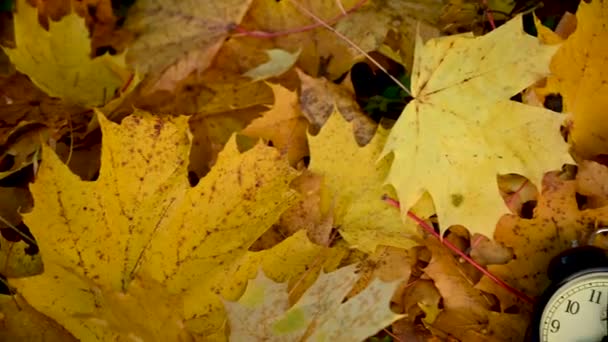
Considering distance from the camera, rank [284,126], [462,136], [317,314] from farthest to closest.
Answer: [284,126] → [462,136] → [317,314]

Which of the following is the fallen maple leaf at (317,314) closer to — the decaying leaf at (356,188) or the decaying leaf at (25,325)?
the decaying leaf at (356,188)

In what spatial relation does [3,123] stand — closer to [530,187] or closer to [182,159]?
[182,159]

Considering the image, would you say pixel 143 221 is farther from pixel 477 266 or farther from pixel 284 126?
pixel 477 266

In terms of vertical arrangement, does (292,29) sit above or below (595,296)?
above

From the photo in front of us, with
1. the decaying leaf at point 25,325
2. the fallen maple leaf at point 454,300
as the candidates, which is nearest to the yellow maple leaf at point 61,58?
the decaying leaf at point 25,325

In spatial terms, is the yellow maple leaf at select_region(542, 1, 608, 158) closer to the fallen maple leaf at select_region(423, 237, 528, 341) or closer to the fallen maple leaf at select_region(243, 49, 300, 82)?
the fallen maple leaf at select_region(423, 237, 528, 341)

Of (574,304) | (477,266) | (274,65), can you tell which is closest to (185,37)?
(274,65)

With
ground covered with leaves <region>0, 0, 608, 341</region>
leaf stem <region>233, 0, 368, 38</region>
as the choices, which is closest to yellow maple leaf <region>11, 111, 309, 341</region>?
ground covered with leaves <region>0, 0, 608, 341</region>
